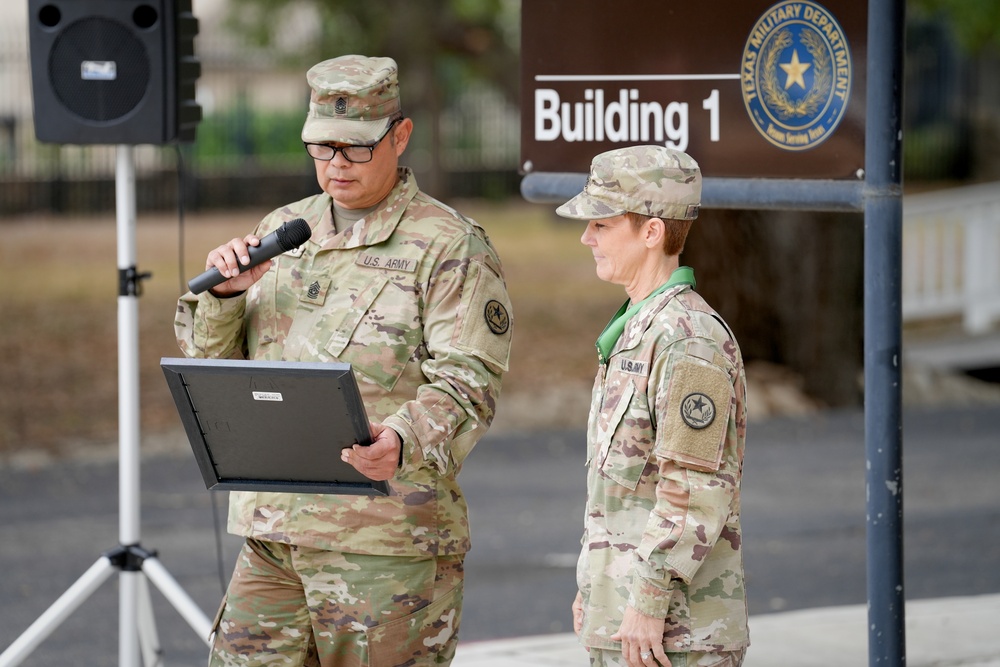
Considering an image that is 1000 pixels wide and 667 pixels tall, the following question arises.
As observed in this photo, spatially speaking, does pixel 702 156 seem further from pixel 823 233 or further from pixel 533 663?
pixel 823 233

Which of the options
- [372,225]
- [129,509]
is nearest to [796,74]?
[372,225]

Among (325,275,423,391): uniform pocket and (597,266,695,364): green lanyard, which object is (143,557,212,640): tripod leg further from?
(597,266,695,364): green lanyard

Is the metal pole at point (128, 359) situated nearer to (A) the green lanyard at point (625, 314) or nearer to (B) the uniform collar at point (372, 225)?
(B) the uniform collar at point (372, 225)

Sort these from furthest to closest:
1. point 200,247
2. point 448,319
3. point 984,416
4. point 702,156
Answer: point 200,247
point 984,416
point 702,156
point 448,319

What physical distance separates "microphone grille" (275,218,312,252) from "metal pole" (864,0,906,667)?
1.30m

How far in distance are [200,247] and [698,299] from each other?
16022 mm

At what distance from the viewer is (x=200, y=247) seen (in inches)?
727

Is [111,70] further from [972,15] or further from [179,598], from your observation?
[972,15]

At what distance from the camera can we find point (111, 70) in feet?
15.3

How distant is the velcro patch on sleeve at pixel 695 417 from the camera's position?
2.87 meters

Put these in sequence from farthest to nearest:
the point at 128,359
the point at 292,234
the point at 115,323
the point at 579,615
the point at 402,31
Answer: the point at 402,31 → the point at 115,323 → the point at 128,359 → the point at 292,234 → the point at 579,615

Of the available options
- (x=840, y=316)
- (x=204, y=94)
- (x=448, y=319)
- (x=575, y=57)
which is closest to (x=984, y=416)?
(x=840, y=316)

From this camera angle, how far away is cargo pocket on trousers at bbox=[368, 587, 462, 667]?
346cm

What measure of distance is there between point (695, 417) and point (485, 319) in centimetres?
73
